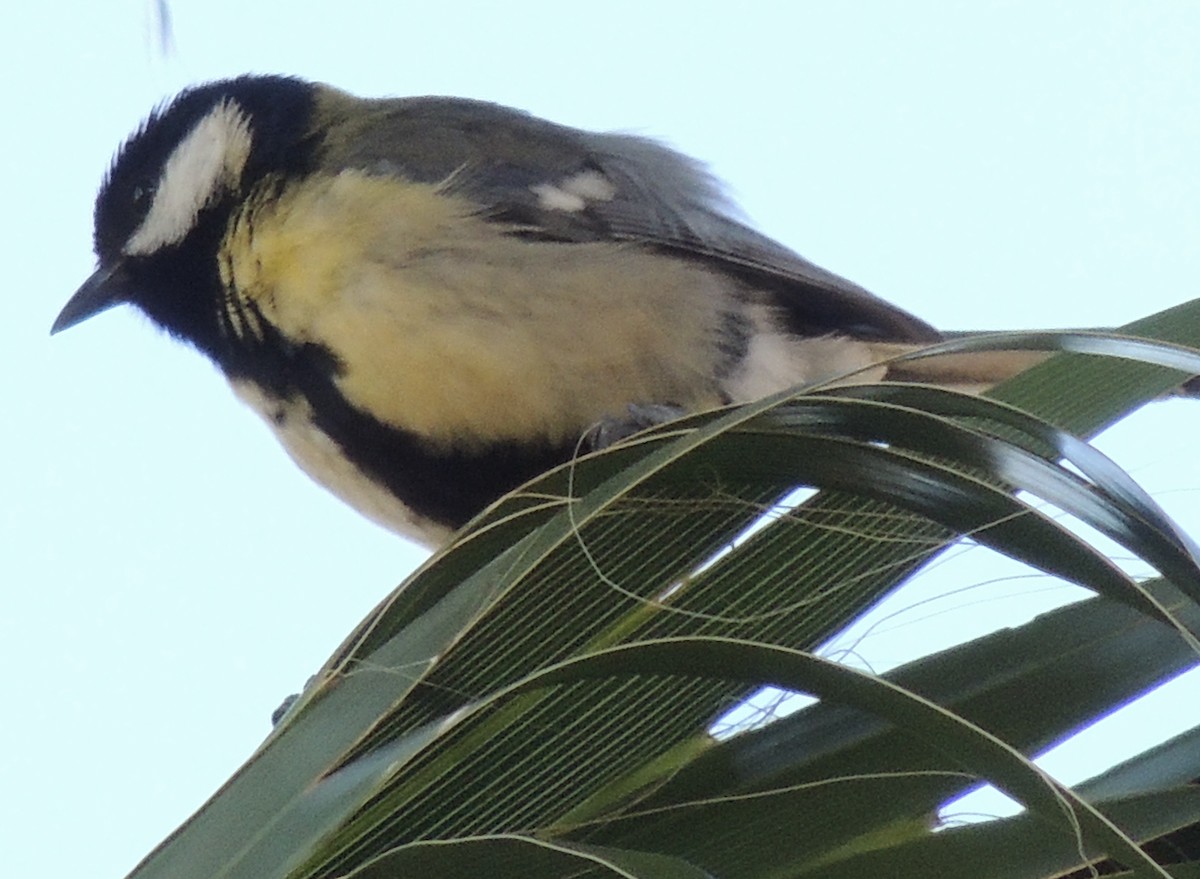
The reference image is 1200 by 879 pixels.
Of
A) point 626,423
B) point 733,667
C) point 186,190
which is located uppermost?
point 186,190

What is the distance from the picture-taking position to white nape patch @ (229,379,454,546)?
1.47 m

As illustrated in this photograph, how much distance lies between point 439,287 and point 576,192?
11.9 inches

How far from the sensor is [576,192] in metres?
1.65

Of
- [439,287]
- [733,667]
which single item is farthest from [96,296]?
[733,667]

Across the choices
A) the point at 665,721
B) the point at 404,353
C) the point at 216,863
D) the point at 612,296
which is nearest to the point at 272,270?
the point at 404,353

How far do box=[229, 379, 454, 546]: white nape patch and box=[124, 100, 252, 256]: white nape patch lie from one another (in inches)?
8.9

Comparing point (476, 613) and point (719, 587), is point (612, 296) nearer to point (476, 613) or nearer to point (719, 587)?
point (719, 587)

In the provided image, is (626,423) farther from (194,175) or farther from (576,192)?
(194,175)

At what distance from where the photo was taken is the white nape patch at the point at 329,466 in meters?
1.47

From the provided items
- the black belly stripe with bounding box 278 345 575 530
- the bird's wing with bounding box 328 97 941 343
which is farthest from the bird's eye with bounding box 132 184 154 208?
the black belly stripe with bounding box 278 345 575 530

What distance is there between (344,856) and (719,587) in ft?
0.63

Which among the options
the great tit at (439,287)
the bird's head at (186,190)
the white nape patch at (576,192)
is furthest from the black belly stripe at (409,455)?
the white nape patch at (576,192)

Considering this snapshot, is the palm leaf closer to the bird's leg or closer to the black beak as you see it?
the bird's leg

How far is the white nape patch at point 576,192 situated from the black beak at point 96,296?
492 millimetres
